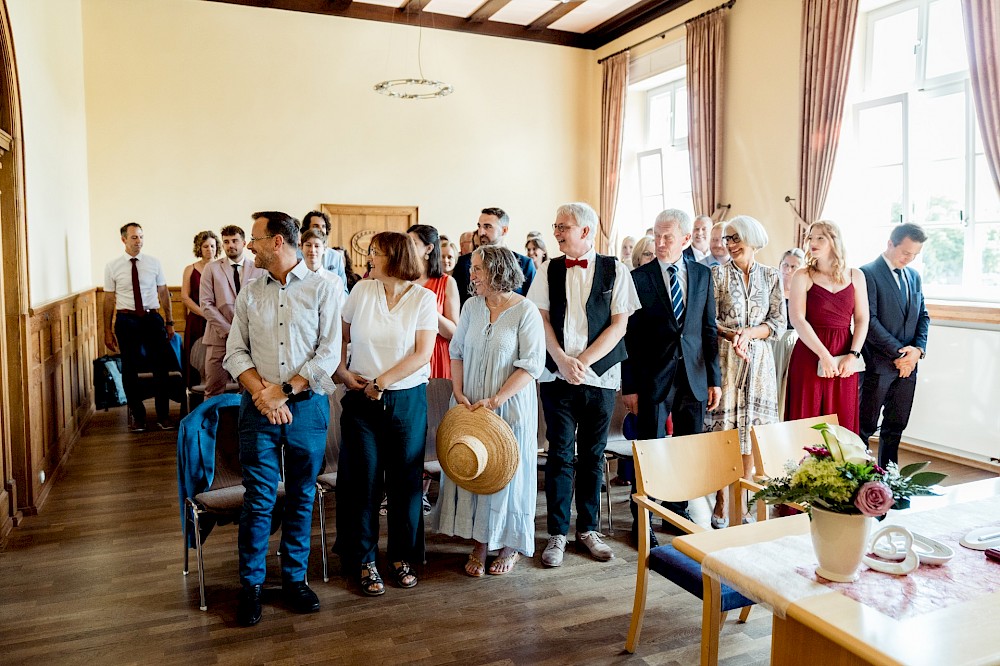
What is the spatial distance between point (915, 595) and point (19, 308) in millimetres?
5052

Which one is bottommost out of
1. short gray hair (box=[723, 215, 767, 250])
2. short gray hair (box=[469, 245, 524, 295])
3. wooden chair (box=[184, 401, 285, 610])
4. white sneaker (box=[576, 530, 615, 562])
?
white sneaker (box=[576, 530, 615, 562])

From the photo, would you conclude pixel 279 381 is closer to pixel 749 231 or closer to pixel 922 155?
pixel 749 231

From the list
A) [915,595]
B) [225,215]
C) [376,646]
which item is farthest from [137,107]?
[915,595]

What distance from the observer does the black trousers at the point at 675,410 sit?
166 inches

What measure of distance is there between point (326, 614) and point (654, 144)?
344 inches

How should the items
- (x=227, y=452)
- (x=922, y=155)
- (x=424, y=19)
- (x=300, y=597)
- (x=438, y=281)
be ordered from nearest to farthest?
(x=300, y=597) → (x=227, y=452) → (x=438, y=281) → (x=922, y=155) → (x=424, y=19)

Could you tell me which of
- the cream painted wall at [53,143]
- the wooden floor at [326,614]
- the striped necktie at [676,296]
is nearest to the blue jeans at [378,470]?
the wooden floor at [326,614]

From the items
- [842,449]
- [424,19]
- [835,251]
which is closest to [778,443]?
[842,449]

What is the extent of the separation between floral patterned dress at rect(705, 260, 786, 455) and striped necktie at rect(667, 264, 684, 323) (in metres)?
0.42

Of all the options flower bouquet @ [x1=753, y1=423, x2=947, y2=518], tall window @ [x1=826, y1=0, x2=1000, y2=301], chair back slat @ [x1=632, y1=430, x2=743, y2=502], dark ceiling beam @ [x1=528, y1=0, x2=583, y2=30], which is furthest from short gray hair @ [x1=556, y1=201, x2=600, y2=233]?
dark ceiling beam @ [x1=528, y1=0, x2=583, y2=30]

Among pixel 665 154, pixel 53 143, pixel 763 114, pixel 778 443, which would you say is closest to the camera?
pixel 778 443

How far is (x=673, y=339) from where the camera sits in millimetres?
4172

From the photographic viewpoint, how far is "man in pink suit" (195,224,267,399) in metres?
6.39

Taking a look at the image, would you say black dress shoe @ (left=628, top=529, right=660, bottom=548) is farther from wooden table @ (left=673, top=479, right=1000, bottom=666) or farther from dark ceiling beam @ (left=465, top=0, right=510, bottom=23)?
dark ceiling beam @ (left=465, top=0, right=510, bottom=23)
